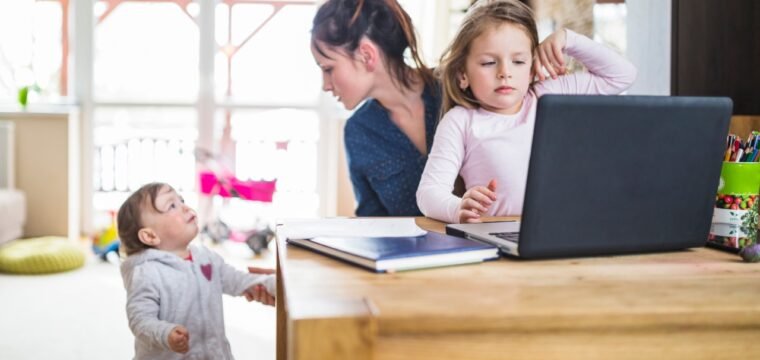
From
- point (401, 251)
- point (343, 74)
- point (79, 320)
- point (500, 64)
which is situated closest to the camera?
point (401, 251)

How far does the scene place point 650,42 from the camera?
236cm

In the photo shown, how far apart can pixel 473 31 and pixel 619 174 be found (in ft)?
2.16

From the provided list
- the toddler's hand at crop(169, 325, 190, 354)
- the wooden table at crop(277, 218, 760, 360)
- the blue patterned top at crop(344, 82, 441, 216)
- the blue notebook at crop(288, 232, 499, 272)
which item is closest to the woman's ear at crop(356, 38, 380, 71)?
the blue patterned top at crop(344, 82, 441, 216)

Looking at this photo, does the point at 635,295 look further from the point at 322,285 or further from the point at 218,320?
the point at 218,320

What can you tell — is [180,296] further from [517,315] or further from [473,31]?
[517,315]

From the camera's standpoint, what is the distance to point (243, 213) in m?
4.97

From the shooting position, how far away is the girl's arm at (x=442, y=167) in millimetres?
1440

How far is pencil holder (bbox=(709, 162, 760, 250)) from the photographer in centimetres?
110

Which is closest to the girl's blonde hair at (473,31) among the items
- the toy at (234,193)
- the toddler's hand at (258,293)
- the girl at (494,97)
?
the girl at (494,97)

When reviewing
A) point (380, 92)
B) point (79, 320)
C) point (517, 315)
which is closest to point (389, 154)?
point (380, 92)

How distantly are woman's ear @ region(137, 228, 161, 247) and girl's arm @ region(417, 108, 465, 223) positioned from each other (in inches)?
21.2

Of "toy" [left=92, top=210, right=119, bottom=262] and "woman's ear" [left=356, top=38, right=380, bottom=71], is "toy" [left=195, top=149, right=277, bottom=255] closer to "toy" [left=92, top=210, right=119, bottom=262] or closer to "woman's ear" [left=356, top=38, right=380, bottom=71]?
"toy" [left=92, top=210, right=119, bottom=262]

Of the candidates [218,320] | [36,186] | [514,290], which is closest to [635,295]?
[514,290]

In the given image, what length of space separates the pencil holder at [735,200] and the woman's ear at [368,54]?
0.98 m
